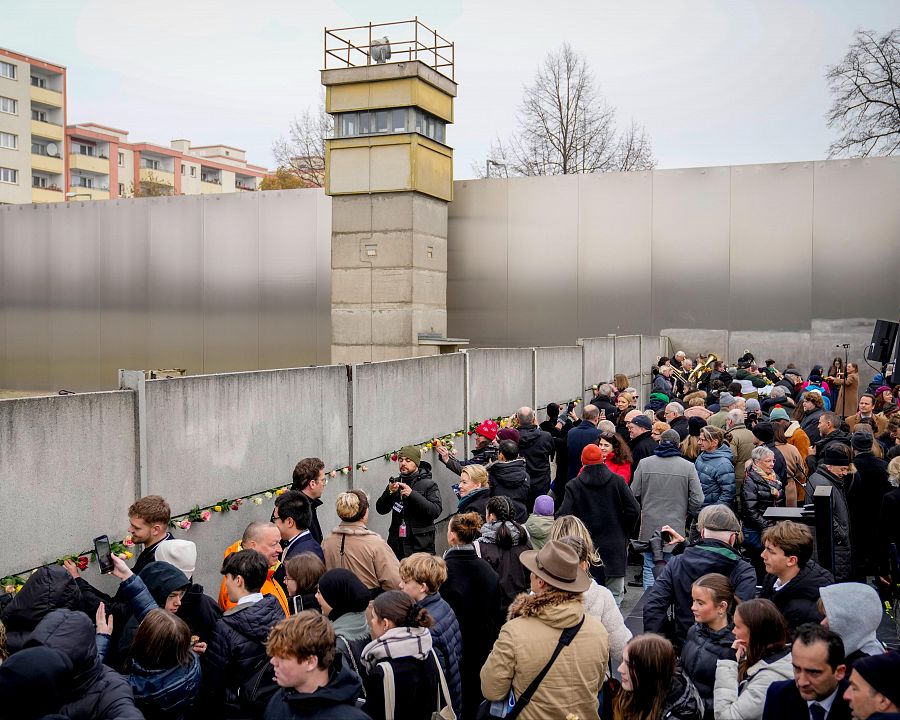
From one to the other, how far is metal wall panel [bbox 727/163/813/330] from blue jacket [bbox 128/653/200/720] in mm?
23444

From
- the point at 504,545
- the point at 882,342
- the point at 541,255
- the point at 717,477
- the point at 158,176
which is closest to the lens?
the point at 504,545

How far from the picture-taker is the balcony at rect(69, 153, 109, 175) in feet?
253

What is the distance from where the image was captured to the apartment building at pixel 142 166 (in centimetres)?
7794

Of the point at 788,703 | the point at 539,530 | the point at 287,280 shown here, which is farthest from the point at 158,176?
the point at 788,703

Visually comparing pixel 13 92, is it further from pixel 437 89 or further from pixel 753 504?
pixel 753 504

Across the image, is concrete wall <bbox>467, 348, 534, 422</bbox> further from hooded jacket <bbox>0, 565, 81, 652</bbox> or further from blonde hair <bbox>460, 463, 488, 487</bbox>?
hooded jacket <bbox>0, 565, 81, 652</bbox>

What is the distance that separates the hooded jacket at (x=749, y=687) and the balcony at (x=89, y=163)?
82.4 meters

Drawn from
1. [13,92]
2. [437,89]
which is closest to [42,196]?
[13,92]

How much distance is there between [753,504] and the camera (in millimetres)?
7738

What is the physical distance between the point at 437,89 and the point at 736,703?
2163cm

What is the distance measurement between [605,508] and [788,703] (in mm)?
4056

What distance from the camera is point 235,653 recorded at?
14.2 feet

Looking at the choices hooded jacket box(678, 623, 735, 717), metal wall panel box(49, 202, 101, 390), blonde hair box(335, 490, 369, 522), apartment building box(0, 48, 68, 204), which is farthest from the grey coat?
apartment building box(0, 48, 68, 204)

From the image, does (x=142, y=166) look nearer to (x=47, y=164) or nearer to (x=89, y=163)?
(x=89, y=163)
